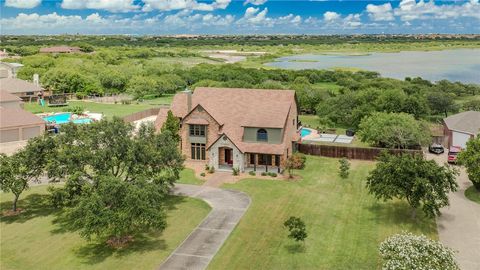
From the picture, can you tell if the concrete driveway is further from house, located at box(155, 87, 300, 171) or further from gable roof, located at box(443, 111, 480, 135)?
house, located at box(155, 87, 300, 171)

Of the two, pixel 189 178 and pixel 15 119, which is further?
pixel 15 119

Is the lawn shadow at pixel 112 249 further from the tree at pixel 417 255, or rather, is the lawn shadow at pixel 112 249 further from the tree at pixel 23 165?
the tree at pixel 417 255

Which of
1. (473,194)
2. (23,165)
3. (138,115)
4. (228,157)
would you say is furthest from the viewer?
(138,115)

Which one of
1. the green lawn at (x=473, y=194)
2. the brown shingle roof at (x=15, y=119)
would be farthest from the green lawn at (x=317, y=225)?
the brown shingle roof at (x=15, y=119)

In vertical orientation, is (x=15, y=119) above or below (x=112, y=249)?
above

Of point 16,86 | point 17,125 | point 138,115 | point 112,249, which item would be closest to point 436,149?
point 112,249

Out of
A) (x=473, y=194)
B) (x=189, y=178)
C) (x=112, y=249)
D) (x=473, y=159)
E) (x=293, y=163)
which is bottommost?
(x=112, y=249)

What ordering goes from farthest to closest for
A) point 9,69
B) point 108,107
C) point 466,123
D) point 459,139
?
point 9,69
point 108,107
point 466,123
point 459,139

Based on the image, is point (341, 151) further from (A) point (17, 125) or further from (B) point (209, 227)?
(A) point (17, 125)
